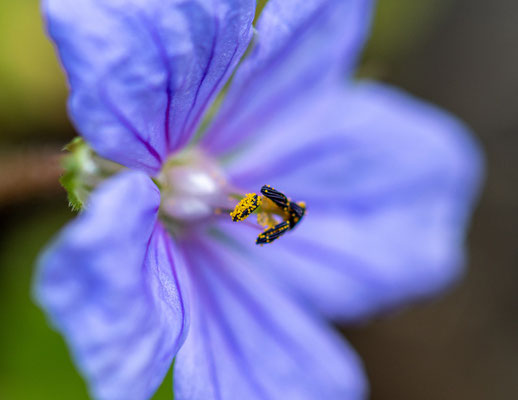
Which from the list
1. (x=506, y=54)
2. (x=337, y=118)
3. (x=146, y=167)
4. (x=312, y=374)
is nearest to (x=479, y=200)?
(x=506, y=54)

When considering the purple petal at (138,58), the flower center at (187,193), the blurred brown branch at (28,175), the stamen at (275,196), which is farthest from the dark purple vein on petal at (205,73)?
the blurred brown branch at (28,175)

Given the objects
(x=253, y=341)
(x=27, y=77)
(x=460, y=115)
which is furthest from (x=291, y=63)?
(x=460, y=115)

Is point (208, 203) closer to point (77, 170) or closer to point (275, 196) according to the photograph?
point (275, 196)

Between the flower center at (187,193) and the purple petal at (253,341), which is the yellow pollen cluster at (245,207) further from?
the purple petal at (253,341)

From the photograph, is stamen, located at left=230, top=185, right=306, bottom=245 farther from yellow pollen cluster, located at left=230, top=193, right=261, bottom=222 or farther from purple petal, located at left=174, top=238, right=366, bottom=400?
purple petal, located at left=174, top=238, right=366, bottom=400

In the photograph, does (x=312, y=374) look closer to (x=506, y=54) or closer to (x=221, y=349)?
(x=221, y=349)

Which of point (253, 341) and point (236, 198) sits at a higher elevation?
point (236, 198)

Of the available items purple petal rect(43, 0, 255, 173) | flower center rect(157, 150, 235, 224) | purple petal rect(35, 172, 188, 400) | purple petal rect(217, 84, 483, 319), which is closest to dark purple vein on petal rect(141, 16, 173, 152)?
purple petal rect(43, 0, 255, 173)
